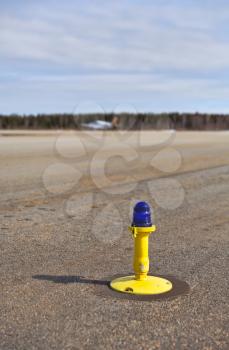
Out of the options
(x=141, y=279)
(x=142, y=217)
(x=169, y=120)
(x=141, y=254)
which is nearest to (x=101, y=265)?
(x=141, y=279)

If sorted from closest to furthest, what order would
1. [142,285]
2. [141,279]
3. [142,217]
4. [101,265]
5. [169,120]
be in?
[142,217] → [142,285] → [141,279] → [101,265] → [169,120]

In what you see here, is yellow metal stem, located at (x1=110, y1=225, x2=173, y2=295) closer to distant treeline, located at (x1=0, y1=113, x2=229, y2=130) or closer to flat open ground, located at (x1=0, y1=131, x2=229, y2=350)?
flat open ground, located at (x1=0, y1=131, x2=229, y2=350)

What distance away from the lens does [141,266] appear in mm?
5398

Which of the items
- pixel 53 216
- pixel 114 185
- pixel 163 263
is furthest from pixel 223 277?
pixel 114 185

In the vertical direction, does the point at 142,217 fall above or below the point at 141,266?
above

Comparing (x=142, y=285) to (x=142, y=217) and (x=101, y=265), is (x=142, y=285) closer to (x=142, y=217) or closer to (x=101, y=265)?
(x=142, y=217)

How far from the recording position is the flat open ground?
4.27m

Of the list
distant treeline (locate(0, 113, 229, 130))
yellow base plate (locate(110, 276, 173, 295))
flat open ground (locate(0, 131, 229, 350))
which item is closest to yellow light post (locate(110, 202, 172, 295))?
yellow base plate (locate(110, 276, 173, 295))

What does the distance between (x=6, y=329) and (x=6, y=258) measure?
89.3 inches

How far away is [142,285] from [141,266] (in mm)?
169

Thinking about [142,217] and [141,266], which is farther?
[141,266]

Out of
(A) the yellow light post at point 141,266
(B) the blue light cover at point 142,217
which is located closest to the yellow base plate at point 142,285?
(A) the yellow light post at point 141,266

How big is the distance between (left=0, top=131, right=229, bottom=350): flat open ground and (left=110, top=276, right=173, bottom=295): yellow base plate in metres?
0.16

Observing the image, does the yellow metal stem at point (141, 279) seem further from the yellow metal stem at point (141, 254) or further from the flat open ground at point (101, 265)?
the flat open ground at point (101, 265)
